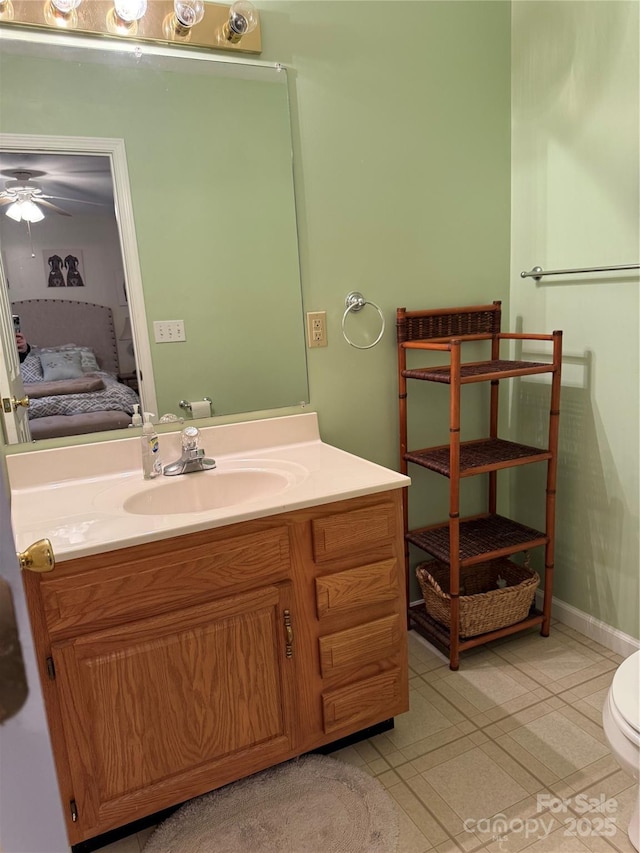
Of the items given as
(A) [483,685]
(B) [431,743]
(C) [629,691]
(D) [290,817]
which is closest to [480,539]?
(A) [483,685]

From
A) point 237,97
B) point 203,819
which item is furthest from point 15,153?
point 203,819

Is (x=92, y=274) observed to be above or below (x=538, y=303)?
above

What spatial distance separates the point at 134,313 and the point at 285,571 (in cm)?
86

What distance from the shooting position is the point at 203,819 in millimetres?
1450

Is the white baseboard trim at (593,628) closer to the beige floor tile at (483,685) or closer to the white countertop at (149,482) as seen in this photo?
the beige floor tile at (483,685)

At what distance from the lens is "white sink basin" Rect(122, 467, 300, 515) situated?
1603mm

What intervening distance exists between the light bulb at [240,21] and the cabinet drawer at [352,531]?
141cm

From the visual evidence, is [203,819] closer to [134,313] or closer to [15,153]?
[134,313]

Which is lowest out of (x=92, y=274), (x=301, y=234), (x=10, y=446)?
(x=10, y=446)

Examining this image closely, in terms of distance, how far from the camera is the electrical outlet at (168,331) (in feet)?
5.68

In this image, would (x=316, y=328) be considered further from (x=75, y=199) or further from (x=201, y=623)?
(x=201, y=623)

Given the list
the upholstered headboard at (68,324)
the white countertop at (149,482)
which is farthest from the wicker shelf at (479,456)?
the upholstered headboard at (68,324)

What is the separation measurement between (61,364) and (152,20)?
99 cm

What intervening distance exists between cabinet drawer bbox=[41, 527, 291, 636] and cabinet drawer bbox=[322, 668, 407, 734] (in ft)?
1.32
